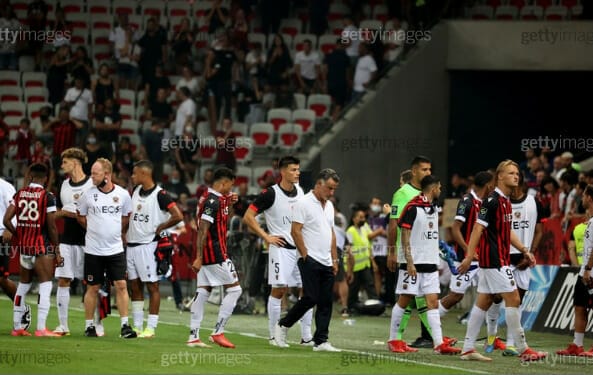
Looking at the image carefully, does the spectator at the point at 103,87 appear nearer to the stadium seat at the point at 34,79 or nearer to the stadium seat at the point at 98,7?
the stadium seat at the point at 34,79

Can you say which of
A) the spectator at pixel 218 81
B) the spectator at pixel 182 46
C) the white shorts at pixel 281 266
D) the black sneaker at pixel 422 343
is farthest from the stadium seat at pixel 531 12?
the white shorts at pixel 281 266

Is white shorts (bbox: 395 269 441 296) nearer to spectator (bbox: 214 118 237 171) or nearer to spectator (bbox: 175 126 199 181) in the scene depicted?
spectator (bbox: 214 118 237 171)

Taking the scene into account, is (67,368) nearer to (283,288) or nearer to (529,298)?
(283,288)

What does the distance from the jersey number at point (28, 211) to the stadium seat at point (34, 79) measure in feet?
57.9

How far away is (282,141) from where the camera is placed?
31.2 meters

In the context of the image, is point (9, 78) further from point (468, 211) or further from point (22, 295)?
point (468, 211)

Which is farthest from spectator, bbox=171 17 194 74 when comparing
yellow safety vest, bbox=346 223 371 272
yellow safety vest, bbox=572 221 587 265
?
yellow safety vest, bbox=572 221 587 265

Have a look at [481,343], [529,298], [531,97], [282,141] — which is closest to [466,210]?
[481,343]

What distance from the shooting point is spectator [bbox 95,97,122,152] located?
1212 inches

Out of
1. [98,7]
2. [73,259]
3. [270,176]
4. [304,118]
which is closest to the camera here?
[73,259]

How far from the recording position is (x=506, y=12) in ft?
108

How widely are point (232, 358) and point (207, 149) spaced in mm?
16636

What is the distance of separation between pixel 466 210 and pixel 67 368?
588 cm

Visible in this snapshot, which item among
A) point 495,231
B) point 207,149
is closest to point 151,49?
point 207,149
